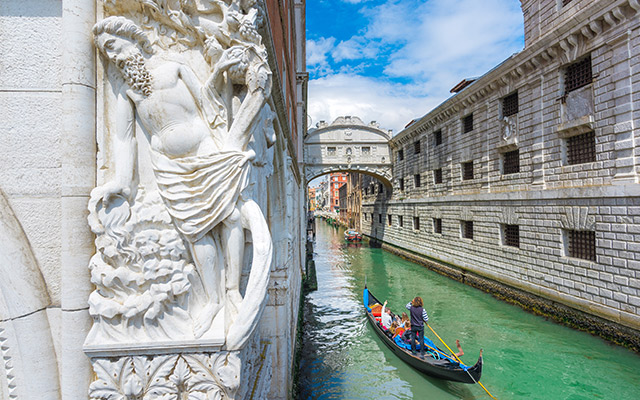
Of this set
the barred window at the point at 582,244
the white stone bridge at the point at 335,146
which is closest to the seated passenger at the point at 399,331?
the barred window at the point at 582,244

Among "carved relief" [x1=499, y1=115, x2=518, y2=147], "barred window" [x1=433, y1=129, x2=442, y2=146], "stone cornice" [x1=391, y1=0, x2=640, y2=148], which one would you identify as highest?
"stone cornice" [x1=391, y1=0, x2=640, y2=148]

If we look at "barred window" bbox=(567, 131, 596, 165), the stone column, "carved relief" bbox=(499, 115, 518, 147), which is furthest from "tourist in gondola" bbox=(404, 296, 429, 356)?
"carved relief" bbox=(499, 115, 518, 147)

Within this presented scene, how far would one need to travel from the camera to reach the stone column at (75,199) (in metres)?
1.86

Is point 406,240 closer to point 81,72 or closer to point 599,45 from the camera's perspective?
point 599,45

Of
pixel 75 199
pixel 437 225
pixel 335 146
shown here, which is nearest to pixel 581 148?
pixel 437 225

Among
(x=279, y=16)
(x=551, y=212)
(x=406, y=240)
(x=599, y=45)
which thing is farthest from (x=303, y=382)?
(x=406, y=240)

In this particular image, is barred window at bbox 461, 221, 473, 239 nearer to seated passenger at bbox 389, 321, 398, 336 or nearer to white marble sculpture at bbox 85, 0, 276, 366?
seated passenger at bbox 389, 321, 398, 336

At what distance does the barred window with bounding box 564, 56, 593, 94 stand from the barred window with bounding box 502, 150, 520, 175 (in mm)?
2718

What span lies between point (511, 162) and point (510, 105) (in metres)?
2.16

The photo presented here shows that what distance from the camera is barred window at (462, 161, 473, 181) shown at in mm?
14797

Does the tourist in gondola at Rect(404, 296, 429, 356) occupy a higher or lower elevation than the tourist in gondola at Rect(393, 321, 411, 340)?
higher

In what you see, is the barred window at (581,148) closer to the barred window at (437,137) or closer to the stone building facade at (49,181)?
the barred window at (437,137)

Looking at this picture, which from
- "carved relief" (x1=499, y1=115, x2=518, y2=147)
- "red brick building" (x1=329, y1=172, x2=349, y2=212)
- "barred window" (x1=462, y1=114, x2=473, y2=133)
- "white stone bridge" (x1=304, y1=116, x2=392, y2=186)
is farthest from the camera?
"red brick building" (x1=329, y1=172, x2=349, y2=212)

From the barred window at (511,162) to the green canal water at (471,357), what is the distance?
4768mm
